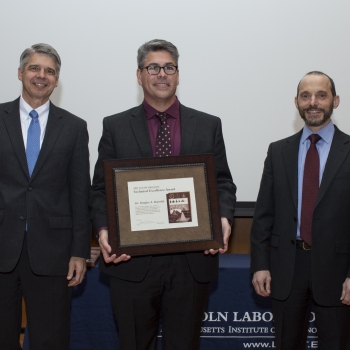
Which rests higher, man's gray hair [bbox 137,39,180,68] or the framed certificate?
man's gray hair [bbox 137,39,180,68]

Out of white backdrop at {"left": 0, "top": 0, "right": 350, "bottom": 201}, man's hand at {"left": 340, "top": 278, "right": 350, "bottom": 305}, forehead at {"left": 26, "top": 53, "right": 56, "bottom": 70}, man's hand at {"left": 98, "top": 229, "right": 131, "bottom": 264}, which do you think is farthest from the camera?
white backdrop at {"left": 0, "top": 0, "right": 350, "bottom": 201}

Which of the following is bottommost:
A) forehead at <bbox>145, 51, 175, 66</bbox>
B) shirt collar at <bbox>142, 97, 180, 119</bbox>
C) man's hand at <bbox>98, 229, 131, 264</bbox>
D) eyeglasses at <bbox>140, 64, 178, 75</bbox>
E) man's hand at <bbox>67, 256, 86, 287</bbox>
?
man's hand at <bbox>67, 256, 86, 287</bbox>

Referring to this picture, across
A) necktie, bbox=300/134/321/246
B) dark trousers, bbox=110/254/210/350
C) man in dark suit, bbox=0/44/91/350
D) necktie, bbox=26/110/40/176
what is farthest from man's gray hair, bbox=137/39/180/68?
dark trousers, bbox=110/254/210/350

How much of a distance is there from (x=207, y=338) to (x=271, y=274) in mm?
891

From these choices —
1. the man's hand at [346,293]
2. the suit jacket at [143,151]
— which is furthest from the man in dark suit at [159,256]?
the man's hand at [346,293]

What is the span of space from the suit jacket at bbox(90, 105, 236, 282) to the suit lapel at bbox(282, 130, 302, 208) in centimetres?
28

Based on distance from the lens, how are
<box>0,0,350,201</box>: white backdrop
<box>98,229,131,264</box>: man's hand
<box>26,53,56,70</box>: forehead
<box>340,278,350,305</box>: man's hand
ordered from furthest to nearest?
1. <box>0,0,350,201</box>: white backdrop
2. <box>26,53,56,70</box>: forehead
3. <box>340,278,350,305</box>: man's hand
4. <box>98,229,131,264</box>: man's hand

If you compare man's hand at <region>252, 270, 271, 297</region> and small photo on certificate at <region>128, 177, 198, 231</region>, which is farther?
man's hand at <region>252, 270, 271, 297</region>

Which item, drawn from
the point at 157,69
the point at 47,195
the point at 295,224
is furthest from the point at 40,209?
the point at 295,224

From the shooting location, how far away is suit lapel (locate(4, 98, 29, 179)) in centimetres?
235

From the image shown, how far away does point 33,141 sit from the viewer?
94.9 inches

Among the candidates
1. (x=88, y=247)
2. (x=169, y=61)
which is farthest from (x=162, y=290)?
(x=169, y=61)

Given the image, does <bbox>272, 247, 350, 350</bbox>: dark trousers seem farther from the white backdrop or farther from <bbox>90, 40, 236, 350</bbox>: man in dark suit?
the white backdrop

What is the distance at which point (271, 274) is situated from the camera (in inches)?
99.4
